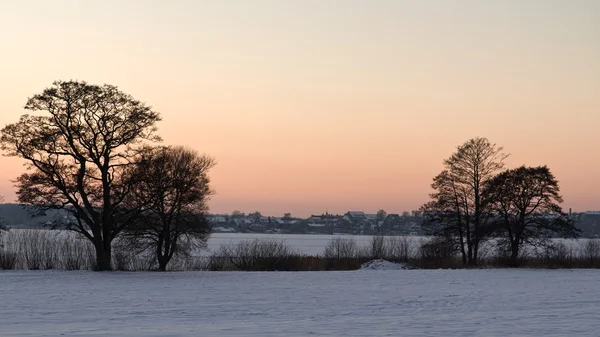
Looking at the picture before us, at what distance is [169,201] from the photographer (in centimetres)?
4884

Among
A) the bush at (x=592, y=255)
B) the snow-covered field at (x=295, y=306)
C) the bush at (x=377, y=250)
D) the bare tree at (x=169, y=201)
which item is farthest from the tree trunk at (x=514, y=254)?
the bare tree at (x=169, y=201)

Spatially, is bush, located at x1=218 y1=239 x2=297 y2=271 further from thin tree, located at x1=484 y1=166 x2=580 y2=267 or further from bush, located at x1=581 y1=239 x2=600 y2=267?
bush, located at x1=581 y1=239 x2=600 y2=267

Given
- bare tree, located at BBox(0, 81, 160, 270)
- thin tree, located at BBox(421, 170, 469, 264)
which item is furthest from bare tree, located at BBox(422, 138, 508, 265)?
bare tree, located at BBox(0, 81, 160, 270)

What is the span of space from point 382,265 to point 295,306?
97.9ft

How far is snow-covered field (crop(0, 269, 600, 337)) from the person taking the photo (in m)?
19.7

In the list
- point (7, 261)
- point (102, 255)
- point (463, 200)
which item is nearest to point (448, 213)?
point (463, 200)

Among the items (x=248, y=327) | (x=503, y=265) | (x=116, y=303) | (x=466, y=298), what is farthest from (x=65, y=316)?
(x=503, y=265)

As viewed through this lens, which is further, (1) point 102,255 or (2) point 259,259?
(2) point 259,259

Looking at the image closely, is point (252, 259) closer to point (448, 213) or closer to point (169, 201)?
point (169, 201)

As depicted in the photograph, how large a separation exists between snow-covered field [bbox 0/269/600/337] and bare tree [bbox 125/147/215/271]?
743 cm

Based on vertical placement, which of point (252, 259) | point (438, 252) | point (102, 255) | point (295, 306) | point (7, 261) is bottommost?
point (295, 306)

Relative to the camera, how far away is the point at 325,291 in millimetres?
33000

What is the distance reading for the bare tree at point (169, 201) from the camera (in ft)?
155

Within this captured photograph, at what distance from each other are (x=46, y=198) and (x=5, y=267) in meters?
6.18
